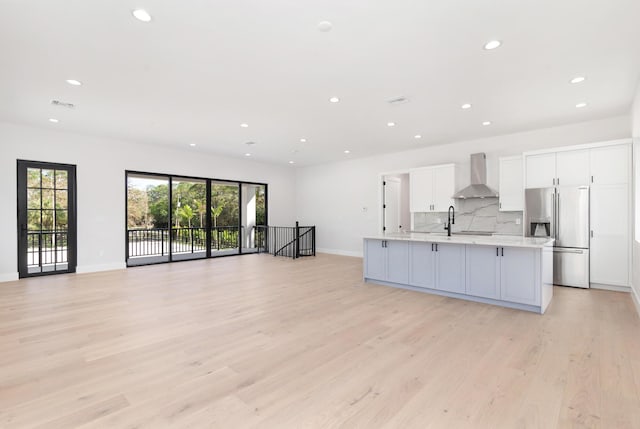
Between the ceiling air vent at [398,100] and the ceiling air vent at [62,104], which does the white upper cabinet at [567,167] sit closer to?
the ceiling air vent at [398,100]

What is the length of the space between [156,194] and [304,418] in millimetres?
7518

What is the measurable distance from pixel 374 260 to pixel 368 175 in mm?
4060

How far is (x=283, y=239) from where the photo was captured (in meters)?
10.3

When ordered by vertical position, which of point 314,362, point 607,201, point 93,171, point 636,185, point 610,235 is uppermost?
point 93,171

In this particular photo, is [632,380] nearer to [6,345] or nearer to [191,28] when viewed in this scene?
[191,28]

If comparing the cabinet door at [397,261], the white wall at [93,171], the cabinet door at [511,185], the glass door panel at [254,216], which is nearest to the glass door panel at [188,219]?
the white wall at [93,171]

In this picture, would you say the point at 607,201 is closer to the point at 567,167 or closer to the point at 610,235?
the point at 610,235

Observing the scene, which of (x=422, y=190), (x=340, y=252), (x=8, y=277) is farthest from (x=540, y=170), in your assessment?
(x=8, y=277)

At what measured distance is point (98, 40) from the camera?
9.64ft

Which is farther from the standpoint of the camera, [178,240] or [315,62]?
[178,240]

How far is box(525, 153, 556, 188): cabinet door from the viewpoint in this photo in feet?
18.2

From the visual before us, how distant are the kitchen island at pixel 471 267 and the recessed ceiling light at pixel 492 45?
2311mm

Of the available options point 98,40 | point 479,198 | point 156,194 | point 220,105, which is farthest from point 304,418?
point 156,194

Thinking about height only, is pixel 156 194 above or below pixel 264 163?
below
